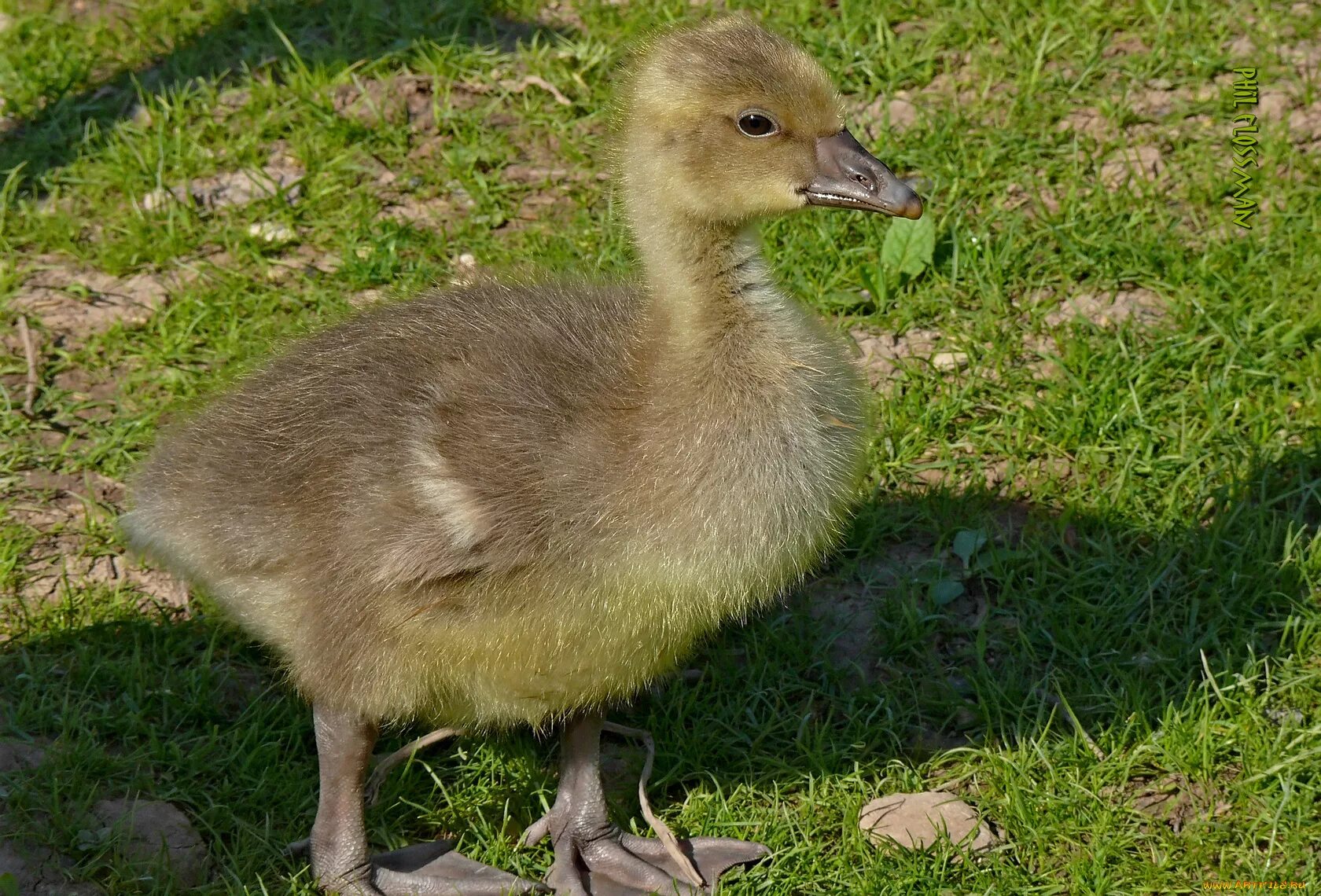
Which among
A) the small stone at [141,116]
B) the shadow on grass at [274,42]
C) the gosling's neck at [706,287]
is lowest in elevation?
the small stone at [141,116]

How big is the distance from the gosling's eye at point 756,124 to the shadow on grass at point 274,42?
2.76 meters

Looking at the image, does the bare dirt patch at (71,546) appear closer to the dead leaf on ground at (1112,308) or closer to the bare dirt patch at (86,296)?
the bare dirt patch at (86,296)

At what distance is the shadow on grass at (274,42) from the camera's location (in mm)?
5488

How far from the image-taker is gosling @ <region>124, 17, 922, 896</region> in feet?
10.1

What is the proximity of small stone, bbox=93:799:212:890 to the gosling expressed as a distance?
0.25 metres

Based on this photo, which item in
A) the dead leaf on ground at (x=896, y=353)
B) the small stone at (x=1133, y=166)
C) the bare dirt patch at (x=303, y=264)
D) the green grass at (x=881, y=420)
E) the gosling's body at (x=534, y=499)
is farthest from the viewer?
the small stone at (x=1133, y=166)

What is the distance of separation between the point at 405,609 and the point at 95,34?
3589 mm

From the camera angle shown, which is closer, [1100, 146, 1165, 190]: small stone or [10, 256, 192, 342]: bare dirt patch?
[10, 256, 192, 342]: bare dirt patch

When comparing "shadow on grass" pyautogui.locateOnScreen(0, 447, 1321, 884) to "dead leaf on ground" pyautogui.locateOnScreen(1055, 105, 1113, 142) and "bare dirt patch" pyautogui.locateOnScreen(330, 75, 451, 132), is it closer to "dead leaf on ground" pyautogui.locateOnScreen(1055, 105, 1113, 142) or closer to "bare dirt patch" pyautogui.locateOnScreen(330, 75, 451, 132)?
"dead leaf on ground" pyautogui.locateOnScreen(1055, 105, 1113, 142)

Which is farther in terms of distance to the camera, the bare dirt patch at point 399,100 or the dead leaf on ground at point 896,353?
the bare dirt patch at point 399,100

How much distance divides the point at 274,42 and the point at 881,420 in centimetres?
275

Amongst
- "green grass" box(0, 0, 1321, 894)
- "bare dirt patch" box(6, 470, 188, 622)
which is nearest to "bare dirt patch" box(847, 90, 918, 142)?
"green grass" box(0, 0, 1321, 894)

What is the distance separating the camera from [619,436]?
3113 millimetres

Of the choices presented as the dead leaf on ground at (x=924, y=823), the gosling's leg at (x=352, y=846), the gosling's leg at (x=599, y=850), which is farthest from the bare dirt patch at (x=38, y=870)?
the dead leaf on ground at (x=924, y=823)
